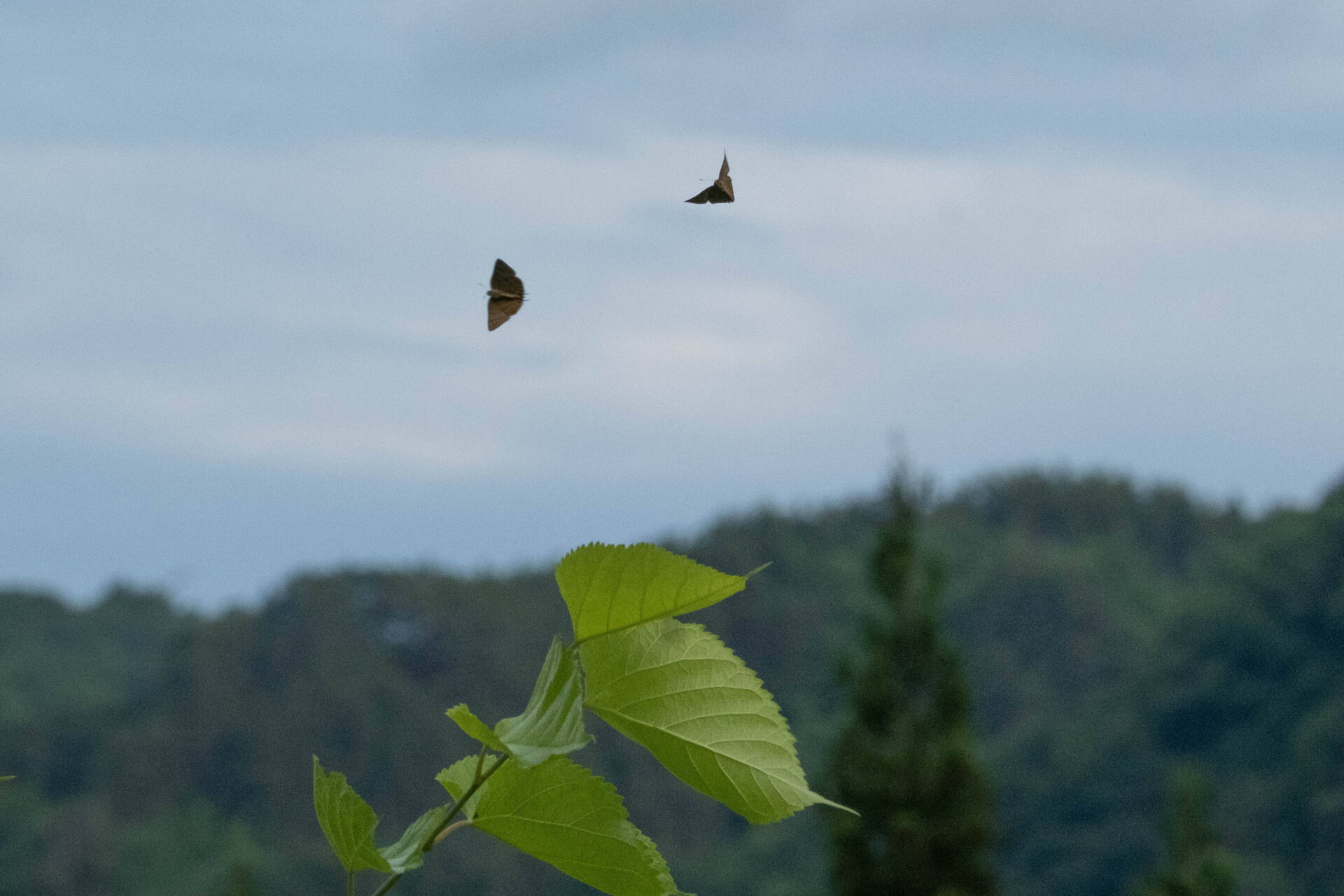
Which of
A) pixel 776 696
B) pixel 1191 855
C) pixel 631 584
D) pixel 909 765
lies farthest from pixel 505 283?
pixel 776 696

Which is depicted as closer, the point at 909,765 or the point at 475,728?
the point at 475,728

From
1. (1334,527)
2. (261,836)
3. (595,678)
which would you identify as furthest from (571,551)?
(261,836)

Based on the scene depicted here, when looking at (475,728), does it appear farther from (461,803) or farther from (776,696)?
(776,696)

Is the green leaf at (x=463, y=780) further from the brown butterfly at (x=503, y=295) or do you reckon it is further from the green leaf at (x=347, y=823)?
the brown butterfly at (x=503, y=295)

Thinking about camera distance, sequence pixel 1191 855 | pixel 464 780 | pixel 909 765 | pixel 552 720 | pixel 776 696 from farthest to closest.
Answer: pixel 776 696
pixel 909 765
pixel 1191 855
pixel 464 780
pixel 552 720

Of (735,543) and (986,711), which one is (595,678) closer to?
(986,711)
